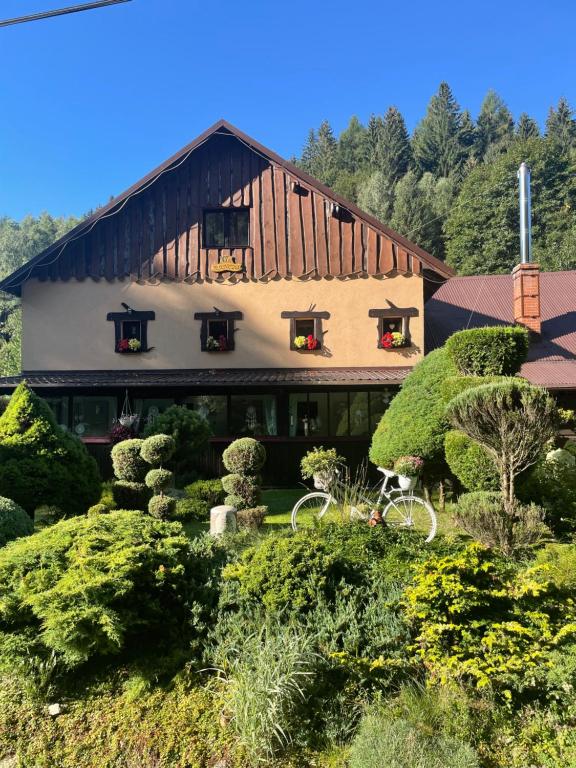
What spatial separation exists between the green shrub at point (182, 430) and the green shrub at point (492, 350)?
615 cm

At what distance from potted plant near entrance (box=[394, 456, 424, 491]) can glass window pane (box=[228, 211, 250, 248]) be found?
33.1 feet

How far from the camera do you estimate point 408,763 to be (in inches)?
129

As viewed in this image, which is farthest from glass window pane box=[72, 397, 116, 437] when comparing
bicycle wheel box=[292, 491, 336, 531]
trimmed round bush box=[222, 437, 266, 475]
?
bicycle wheel box=[292, 491, 336, 531]

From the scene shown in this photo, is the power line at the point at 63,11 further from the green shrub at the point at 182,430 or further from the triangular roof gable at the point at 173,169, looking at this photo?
the triangular roof gable at the point at 173,169

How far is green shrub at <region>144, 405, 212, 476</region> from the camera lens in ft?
38.0

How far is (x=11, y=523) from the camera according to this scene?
658 cm

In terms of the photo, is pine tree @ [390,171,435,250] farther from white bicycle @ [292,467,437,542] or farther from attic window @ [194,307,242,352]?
white bicycle @ [292,467,437,542]

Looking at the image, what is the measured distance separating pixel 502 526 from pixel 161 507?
236 inches

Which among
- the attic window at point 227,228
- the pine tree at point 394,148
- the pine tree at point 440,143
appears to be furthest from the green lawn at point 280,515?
the pine tree at point 440,143

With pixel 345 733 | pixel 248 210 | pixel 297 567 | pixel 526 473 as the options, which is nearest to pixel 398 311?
pixel 248 210

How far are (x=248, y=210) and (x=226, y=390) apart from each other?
5935 mm

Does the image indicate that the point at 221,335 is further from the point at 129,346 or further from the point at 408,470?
the point at 408,470

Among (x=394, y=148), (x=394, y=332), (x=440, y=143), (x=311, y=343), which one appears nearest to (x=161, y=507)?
(x=311, y=343)

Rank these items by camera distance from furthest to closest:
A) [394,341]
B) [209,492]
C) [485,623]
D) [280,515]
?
[394,341], [209,492], [280,515], [485,623]
